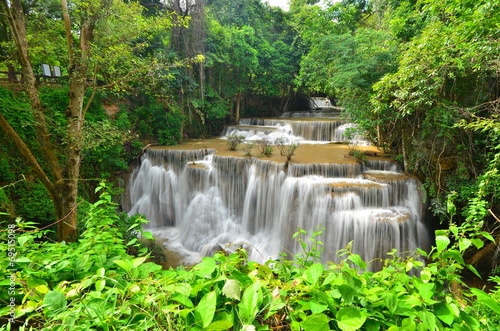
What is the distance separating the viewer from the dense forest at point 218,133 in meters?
1.01

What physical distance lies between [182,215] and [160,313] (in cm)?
964

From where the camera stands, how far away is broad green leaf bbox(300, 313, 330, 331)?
0.86 m

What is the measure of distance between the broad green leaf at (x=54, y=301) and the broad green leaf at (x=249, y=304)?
752mm

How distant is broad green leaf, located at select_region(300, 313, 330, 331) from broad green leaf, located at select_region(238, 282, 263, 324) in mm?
184

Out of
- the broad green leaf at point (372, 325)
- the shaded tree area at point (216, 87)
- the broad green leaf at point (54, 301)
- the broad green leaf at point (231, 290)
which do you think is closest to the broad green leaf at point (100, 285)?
the broad green leaf at point (54, 301)

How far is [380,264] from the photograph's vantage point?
616 cm

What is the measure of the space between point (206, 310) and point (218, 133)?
15371 mm

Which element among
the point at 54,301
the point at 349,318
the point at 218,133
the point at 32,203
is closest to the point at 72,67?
the point at 32,203

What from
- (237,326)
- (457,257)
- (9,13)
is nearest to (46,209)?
(9,13)

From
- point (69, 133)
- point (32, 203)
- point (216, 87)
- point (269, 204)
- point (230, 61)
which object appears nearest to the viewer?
point (69, 133)

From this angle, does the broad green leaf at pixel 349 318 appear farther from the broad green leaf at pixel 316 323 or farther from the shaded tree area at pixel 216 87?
the shaded tree area at pixel 216 87

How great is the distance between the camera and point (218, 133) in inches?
625

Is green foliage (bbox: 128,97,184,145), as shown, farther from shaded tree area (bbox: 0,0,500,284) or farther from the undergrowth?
the undergrowth

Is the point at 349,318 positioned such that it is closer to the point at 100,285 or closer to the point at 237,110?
the point at 100,285
